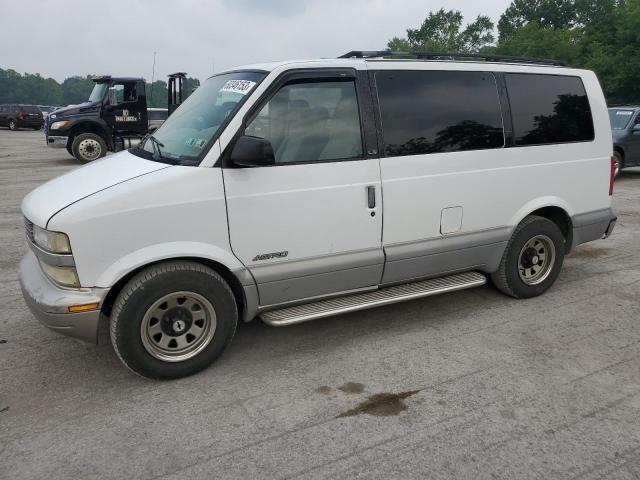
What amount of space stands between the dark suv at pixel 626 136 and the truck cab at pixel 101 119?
40.4ft

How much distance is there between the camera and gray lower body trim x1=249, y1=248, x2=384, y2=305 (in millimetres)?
3580

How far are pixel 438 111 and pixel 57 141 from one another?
1363 centimetres

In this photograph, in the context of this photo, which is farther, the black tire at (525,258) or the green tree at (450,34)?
the green tree at (450,34)

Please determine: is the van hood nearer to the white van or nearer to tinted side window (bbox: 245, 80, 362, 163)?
the white van

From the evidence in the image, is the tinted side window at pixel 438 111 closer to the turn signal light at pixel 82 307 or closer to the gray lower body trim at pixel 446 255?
the gray lower body trim at pixel 446 255

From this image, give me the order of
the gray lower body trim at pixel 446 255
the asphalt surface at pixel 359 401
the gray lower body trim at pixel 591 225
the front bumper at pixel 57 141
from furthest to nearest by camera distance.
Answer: the front bumper at pixel 57 141
the gray lower body trim at pixel 591 225
the gray lower body trim at pixel 446 255
the asphalt surface at pixel 359 401

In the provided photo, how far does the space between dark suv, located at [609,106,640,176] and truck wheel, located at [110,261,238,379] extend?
1134cm

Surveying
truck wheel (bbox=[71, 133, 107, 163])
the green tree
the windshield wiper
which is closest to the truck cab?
truck wheel (bbox=[71, 133, 107, 163])

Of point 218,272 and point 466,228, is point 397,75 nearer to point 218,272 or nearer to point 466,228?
point 466,228

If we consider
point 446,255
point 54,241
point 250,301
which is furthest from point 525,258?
point 54,241

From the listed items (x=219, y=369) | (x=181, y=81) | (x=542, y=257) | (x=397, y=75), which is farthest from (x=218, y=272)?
(x=181, y=81)

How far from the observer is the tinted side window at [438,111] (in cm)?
386

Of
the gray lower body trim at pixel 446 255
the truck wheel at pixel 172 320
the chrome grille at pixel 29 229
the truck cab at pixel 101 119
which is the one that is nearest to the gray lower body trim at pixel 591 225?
the gray lower body trim at pixel 446 255

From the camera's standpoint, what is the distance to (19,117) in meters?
31.9
